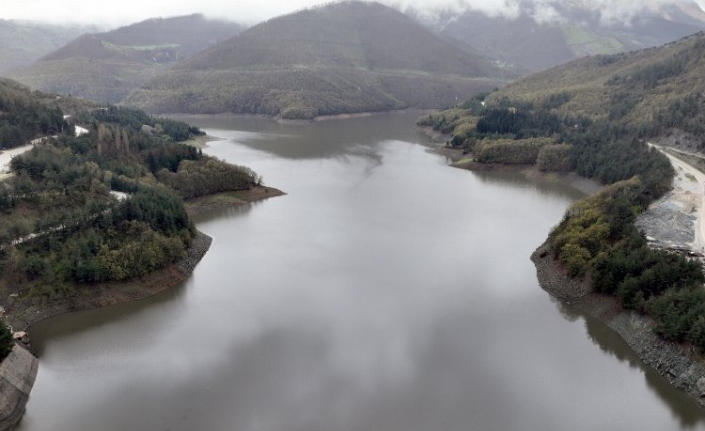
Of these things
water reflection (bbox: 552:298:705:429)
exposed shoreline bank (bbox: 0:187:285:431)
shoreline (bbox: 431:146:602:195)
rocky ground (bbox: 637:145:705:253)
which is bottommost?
exposed shoreline bank (bbox: 0:187:285:431)

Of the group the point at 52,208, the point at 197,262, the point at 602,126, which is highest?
the point at 602,126

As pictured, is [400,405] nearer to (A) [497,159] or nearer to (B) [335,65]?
(A) [497,159]

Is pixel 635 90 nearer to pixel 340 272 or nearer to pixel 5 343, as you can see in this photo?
pixel 340 272

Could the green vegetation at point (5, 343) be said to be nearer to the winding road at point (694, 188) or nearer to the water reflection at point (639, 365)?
the water reflection at point (639, 365)

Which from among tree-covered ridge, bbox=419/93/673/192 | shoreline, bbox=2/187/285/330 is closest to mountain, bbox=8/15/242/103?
tree-covered ridge, bbox=419/93/673/192

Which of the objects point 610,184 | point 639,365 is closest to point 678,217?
point 610,184

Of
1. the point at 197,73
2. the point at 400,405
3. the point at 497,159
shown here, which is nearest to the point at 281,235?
the point at 400,405

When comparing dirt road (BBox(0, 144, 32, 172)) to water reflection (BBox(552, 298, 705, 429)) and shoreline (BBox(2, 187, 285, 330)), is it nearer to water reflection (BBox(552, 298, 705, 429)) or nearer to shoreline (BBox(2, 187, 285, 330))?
shoreline (BBox(2, 187, 285, 330))
